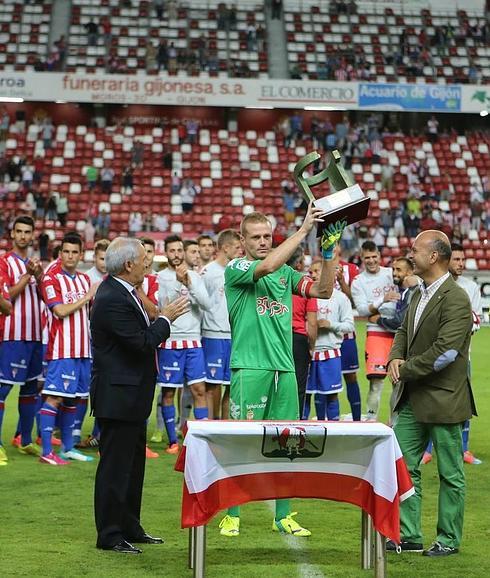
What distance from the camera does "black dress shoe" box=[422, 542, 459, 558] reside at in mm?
6348

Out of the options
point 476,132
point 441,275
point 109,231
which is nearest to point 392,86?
point 476,132

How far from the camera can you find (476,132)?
38719 millimetres

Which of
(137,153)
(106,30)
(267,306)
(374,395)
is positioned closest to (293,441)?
(267,306)

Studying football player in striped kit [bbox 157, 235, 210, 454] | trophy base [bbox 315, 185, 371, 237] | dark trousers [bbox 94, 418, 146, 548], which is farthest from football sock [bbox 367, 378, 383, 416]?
trophy base [bbox 315, 185, 371, 237]

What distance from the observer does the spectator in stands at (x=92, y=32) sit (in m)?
38.8

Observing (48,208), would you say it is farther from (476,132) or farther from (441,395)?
(441,395)

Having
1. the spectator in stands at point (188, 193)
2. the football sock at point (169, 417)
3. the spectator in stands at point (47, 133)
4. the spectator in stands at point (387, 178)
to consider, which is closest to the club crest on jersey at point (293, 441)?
the football sock at point (169, 417)

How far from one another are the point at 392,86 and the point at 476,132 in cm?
429

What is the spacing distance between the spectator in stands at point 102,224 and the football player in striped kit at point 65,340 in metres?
21.7

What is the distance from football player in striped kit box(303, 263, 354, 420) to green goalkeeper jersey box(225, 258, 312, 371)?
379 centimetres

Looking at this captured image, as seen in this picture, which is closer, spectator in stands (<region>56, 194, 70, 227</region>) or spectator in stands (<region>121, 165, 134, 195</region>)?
spectator in stands (<region>56, 194, 70, 227</region>)

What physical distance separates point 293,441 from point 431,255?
61.7 inches

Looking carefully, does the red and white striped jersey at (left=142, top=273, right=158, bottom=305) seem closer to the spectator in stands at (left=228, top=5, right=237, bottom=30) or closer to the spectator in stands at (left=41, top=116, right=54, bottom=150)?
the spectator in stands at (left=41, top=116, right=54, bottom=150)

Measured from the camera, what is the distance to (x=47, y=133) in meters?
36.2
